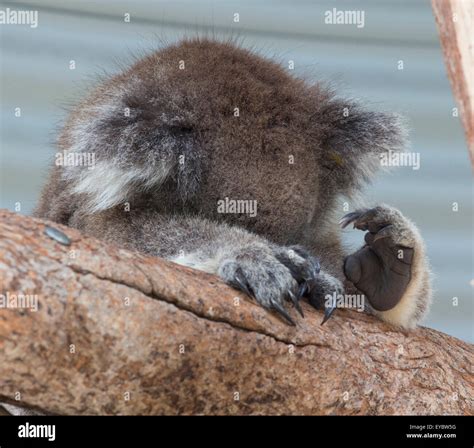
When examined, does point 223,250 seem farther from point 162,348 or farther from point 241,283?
point 162,348

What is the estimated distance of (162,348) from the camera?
2484 mm

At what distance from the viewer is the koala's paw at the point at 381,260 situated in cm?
304

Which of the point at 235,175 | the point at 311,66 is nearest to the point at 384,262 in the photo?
the point at 235,175

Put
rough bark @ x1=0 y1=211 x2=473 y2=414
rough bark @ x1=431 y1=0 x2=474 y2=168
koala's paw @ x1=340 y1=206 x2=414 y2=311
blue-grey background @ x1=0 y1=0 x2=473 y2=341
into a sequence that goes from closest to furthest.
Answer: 1. rough bark @ x1=0 y1=211 x2=473 y2=414
2. rough bark @ x1=431 y1=0 x2=474 y2=168
3. koala's paw @ x1=340 y1=206 x2=414 y2=311
4. blue-grey background @ x1=0 y1=0 x2=473 y2=341

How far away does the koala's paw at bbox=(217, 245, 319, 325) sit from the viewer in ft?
8.97

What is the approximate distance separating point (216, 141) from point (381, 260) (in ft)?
2.41

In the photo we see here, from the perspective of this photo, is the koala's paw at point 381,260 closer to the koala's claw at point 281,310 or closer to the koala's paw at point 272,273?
the koala's paw at point 272,273

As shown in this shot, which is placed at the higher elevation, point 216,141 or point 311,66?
point 311,66

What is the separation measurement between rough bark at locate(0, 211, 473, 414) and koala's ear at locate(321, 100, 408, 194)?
31.3 inches

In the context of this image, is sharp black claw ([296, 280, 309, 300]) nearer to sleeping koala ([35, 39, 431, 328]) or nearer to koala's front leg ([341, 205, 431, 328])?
sleeping koala ([35, 39, 431, 328])

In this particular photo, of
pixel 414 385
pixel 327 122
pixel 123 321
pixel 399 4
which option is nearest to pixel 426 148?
pixel 399 4

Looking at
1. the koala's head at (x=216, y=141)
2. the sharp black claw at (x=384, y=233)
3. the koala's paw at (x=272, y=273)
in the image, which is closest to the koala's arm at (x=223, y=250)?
the koala's paw at (x=272, y=273)

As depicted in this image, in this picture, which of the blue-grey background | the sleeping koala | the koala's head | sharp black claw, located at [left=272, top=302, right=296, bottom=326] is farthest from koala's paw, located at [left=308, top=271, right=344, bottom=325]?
the blue-grey background
